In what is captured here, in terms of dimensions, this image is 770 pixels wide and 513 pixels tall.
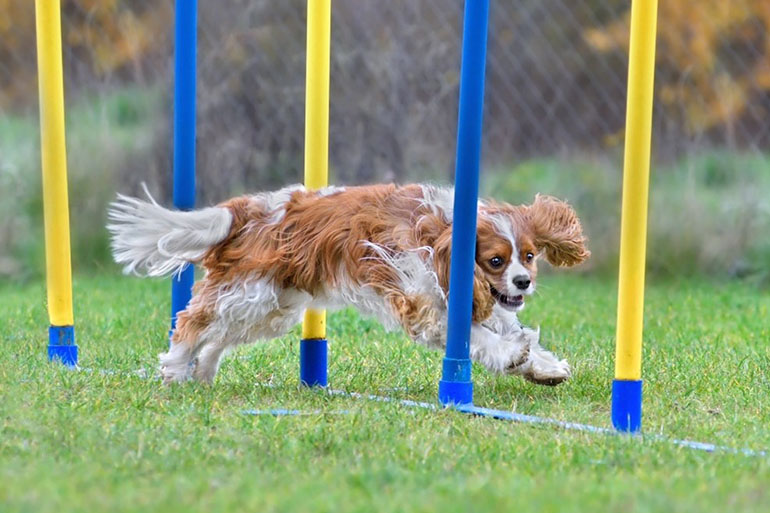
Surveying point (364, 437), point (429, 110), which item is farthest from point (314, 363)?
point (429, 110)

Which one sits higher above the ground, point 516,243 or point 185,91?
point 185,91

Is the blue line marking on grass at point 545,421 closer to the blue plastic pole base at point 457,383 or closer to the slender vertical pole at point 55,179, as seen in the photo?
the blue plastic pole base at point 457,383

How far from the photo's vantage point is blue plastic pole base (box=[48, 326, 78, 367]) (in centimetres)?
557

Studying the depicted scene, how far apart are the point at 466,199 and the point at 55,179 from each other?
2.23 metres

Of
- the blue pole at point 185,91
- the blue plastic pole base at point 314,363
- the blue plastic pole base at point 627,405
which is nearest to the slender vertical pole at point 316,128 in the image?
the blue plastic pole base at point 314,363

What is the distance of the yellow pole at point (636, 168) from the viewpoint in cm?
387

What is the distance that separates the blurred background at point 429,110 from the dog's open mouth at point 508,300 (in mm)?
4581

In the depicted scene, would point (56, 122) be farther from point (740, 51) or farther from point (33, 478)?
point (740, 51)

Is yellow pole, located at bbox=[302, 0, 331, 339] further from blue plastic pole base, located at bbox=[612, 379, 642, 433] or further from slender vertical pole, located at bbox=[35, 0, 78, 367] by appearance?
blue plastic pole base, located at bbox=[612, 379, 642, 433]

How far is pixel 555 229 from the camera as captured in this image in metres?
4.96

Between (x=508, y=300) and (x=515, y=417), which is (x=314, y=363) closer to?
(x=508, y=300)

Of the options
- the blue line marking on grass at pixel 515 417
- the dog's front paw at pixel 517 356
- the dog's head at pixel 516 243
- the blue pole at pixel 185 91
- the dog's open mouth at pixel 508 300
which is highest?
the blue pole at pixel 185 91

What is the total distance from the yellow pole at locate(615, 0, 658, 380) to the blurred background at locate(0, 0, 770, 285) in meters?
5.42

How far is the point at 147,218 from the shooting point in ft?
16.4
